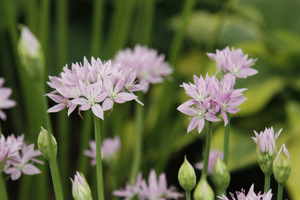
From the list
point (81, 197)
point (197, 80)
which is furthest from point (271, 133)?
point (81, 197)

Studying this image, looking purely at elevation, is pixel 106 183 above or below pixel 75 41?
below

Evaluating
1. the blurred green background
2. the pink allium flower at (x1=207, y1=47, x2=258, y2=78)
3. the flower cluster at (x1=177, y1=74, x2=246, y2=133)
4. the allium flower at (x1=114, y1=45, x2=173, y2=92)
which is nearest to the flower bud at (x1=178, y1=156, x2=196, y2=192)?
the flower cluster at (x1=177, y1=74, x2=246, y2=133)

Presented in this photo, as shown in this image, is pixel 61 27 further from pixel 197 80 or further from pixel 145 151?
pixel 197 80

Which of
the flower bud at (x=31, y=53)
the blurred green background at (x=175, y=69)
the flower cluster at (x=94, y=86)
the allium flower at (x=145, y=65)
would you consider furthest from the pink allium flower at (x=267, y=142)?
the blurred green background at (x=175, y=69)

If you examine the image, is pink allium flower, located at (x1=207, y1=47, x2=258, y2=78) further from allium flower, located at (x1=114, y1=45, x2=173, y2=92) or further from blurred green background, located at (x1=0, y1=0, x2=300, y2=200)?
blurred green background, located at (x1=0, y1=0, x2=300, y2=200)

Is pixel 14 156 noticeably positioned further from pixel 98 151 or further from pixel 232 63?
pixel 232 63
